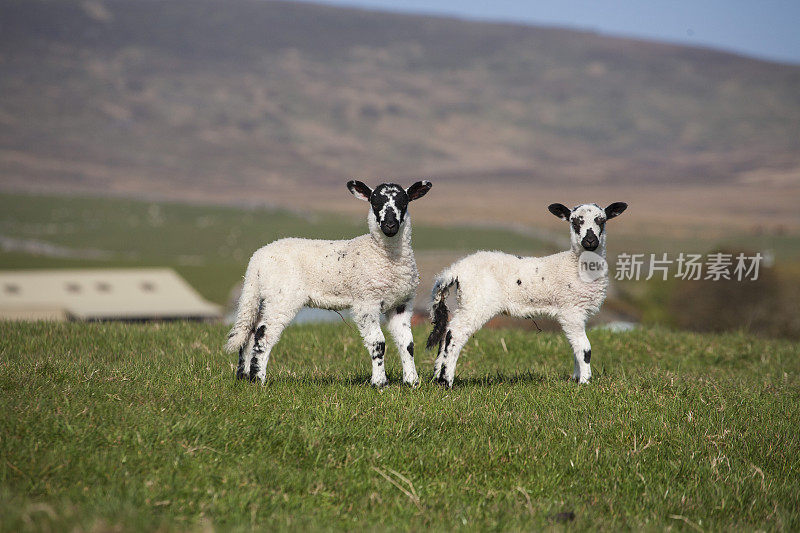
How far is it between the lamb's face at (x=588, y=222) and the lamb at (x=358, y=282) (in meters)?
2.14

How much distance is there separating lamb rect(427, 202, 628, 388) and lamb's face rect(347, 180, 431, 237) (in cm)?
142

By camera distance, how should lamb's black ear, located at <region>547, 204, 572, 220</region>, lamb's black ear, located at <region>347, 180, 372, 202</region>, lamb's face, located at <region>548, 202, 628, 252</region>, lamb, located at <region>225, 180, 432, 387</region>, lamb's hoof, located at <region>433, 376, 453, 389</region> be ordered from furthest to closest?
1. lamb's black ear, located at <region>547, 204, 572, 220</region>
2. lamb's face, located at <region>548, 202, 628, 252</region>
3. lamb's hoof, located at <region>433, 376, 453, 389</region>
4. lamb's black ear, located at <region>347, 180, 372, 202</region>
5. lamb, located at <region>225, 180, 432, 387</region>

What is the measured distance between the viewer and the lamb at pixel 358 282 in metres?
10.1

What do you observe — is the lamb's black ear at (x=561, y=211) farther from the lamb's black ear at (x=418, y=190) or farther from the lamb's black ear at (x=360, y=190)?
the lamb's black ear at (x=360, y=190)

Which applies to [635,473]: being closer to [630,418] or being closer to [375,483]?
[630,418]

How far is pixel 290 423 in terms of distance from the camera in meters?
8.30

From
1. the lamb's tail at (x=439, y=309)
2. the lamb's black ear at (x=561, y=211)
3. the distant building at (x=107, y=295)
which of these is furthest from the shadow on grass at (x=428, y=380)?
the distant building at (x=107, y=295)

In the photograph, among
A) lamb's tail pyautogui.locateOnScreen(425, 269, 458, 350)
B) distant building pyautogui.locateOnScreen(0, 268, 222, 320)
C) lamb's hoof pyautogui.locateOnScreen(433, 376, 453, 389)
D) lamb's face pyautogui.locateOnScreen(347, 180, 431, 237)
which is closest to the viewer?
lamb's face pyautogui.locateOnScreen(347, 180, 431, 237)

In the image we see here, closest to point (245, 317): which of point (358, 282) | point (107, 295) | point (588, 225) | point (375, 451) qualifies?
point (358, 282)

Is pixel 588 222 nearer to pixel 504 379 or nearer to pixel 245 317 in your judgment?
pixel 504 379

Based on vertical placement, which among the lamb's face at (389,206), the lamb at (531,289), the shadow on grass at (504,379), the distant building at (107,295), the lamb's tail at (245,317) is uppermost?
the lamb's face at (389,206)

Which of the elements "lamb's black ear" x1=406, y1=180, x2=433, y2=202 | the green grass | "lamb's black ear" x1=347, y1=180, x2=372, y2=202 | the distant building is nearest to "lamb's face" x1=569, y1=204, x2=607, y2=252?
the green grass

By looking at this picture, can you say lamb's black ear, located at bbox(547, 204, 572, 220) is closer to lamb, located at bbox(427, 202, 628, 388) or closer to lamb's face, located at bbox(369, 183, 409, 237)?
lamb, located at bbox(427, 202, 628, 388)

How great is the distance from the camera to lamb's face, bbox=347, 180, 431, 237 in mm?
9773
